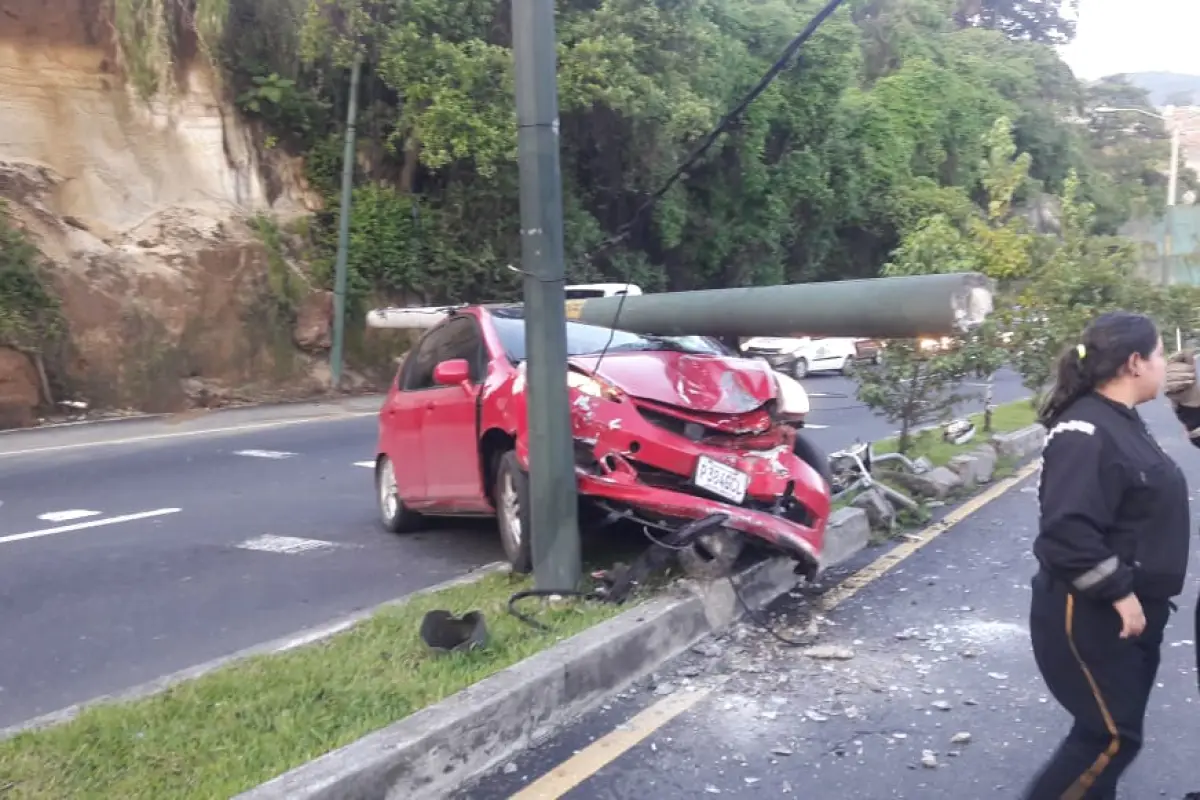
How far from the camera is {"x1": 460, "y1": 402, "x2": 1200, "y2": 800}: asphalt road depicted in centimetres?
430

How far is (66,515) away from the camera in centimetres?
1002

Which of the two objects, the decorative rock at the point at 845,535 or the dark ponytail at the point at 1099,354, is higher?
the dark ponytail at the point at 1099,354

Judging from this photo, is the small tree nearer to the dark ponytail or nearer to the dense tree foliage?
the dense tree foliage

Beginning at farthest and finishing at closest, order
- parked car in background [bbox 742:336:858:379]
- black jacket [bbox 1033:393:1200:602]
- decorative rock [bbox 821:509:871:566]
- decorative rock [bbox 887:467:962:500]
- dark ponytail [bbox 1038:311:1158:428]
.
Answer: parked car in background [bbox 742:336:858:379]
decorative rock [bbox 887:467:962:500]
decorative rock [bbox 821:509:871:566]
dark ponytail [bbox 1038:311:1158:428]
black jacket [bbox 1033:393:1200:602]

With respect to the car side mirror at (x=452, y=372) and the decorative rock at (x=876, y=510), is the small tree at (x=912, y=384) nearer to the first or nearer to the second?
the decorative rock at (x=876, y=510)

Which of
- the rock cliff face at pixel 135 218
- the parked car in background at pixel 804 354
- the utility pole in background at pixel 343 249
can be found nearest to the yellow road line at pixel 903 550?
the rock cliff face at pixel 135 218

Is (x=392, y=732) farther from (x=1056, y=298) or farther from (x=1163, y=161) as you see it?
(x=1163, y=161)

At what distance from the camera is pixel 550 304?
5828mm

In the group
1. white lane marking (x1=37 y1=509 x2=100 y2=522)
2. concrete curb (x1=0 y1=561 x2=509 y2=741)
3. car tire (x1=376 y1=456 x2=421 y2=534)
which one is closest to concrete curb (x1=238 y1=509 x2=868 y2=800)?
concrete curb (x1=0 y1=561 x2=509 y2=741)

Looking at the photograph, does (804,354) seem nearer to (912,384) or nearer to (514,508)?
(912,384)

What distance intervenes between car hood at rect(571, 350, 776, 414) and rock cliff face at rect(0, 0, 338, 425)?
44.8ft

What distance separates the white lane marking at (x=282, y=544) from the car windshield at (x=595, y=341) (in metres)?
2.15

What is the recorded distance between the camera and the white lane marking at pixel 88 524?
29.5 feet

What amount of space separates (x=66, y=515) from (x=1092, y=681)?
874 centimetres
